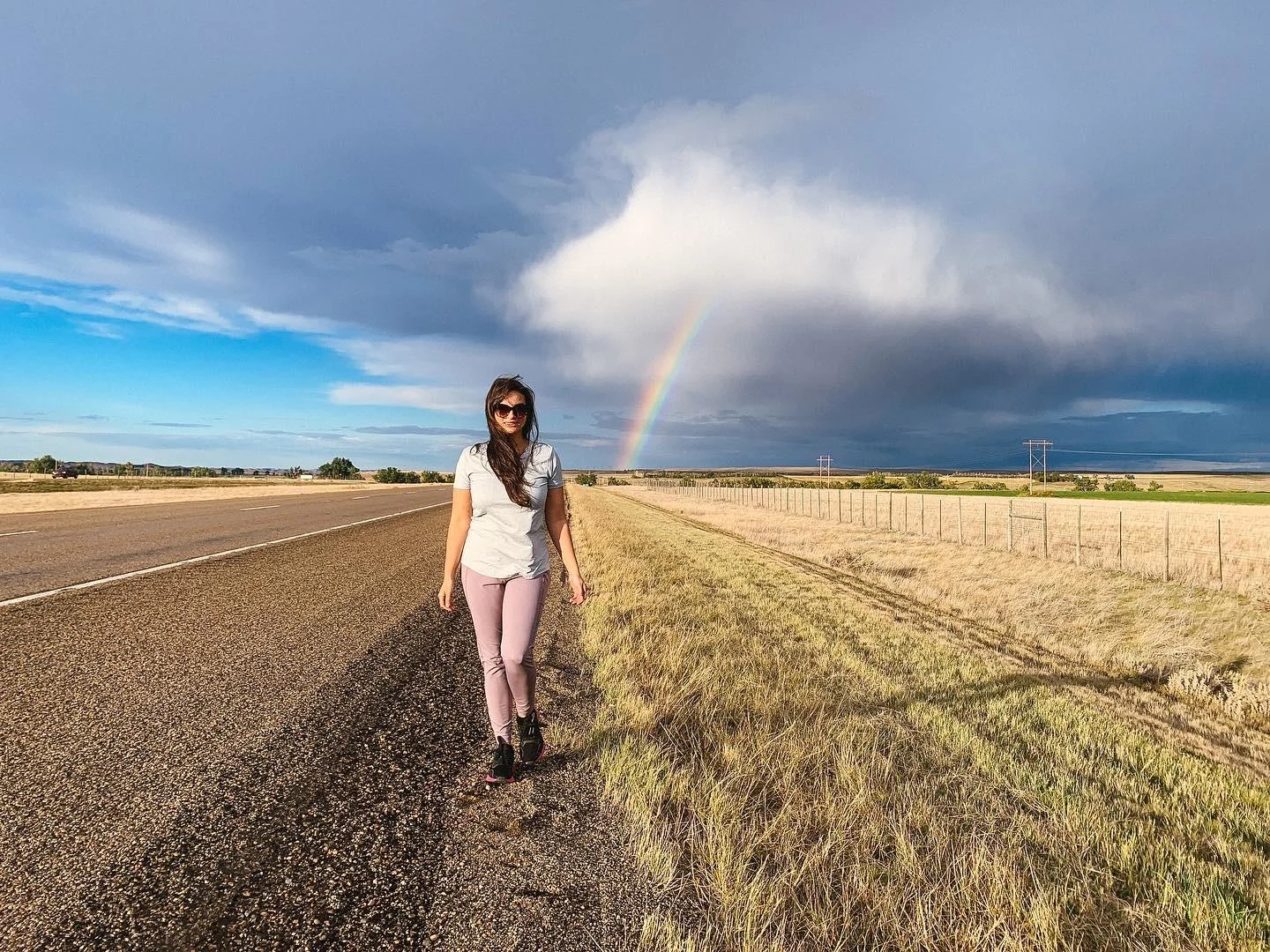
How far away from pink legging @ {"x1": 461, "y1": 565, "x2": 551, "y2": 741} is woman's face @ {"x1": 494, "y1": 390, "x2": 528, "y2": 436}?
2.70ft

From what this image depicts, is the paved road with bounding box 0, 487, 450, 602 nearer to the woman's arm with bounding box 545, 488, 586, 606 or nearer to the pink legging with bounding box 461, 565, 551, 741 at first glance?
the pink legging with bounding box 461, 565, 551, 741

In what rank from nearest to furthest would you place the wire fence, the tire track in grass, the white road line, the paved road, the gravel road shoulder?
the gravel road shoulder, the tire track in grass, the white road line, the paved road, the wire fence

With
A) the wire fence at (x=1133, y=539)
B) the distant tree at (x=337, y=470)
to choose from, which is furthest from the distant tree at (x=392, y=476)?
the wire fence at (x=1133, y=539)

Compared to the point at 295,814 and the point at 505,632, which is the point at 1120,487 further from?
the point at 295,814

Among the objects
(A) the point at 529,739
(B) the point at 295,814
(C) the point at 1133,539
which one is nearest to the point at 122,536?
(B) the point at 295,814

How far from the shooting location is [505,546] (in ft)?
11.3

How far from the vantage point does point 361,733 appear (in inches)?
159

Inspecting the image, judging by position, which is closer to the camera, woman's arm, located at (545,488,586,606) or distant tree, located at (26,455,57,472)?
woman's arm, located at (545,488,586,606)

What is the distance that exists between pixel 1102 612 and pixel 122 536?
20.2m

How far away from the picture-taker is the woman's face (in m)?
3.52

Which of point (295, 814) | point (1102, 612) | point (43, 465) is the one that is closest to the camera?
point (295, 814)

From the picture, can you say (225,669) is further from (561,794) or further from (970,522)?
(970,522)

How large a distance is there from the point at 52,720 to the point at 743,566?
13207 mm

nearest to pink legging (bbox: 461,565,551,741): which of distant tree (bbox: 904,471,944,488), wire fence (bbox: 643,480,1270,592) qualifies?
wire fence (bbox: 643,480,1270,592)
